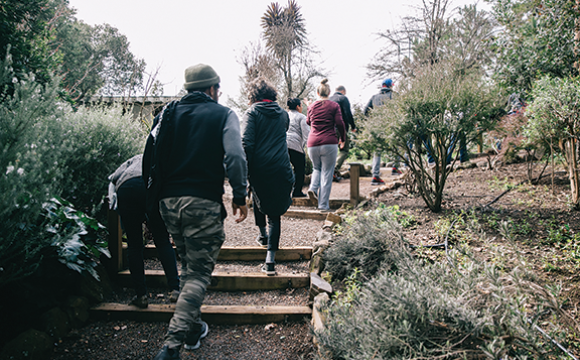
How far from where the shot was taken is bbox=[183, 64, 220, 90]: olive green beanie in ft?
8.02

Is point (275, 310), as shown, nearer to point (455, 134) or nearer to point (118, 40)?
point (455, 134)

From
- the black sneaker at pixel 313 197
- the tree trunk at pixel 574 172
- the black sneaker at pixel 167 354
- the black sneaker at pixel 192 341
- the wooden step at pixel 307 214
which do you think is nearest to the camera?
the black sneaker at pixel 167 354

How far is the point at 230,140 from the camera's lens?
2299 millimetres

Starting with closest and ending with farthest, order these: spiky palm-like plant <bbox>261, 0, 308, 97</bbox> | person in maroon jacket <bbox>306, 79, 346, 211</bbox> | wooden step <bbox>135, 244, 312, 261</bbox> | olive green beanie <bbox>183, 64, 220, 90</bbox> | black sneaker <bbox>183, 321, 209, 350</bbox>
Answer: olive green beanie <bbox>183, 64, 220, 90</bbox> → black sneaker <bbox>183, 321, 209, 350</bbox> → wooden step <bbox>135, 244, 312, 261</bbox> → person in maroon jacket <bbox>306, 79, 346, 211</bbox> → spiky palm-like plant <bbox>261, 0, 308, 97</bbox>

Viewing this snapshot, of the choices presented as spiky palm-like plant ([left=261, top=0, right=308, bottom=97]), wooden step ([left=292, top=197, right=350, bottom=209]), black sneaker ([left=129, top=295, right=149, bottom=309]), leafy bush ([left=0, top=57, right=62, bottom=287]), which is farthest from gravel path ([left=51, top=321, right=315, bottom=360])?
spiky palm-like plant ([left=261, top=0, right=308, bottom=97])

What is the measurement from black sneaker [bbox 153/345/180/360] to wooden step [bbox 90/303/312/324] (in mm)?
899

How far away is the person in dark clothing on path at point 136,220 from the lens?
2.82 meters

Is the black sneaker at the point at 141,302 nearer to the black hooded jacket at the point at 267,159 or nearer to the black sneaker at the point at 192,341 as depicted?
the black sneaker at the point at 192,341

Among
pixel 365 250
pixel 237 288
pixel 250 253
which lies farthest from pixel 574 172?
pixel 237 288

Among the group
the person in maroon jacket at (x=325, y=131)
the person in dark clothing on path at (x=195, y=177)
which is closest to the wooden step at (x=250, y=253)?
the person in maroon jacket at (x=325, y=131)

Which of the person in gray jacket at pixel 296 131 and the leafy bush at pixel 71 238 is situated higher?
the person in gray jacket at pixel 296 131

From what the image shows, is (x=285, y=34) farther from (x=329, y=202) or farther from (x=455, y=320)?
(x=455, y=320)

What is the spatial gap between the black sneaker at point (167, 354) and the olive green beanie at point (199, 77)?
1820 millimetres

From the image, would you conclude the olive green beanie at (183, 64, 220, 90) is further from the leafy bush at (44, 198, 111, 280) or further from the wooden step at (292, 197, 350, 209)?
the wooden step at (292, 197, 350, 209)
